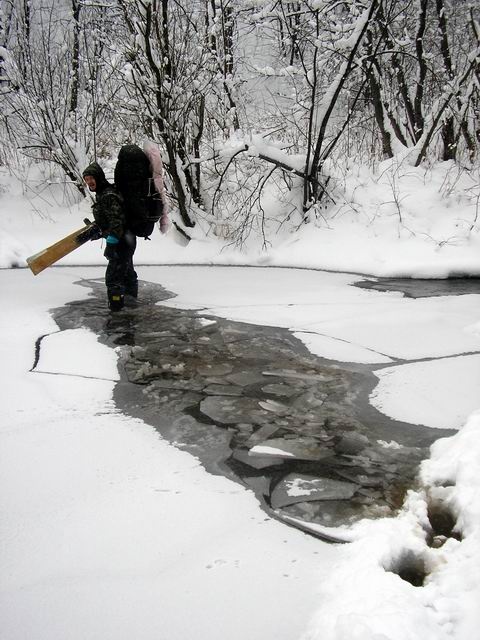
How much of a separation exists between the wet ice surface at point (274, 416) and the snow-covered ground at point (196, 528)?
3.6 inches

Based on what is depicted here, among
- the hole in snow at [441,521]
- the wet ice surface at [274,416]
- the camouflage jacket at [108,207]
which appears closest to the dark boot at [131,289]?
the camouflage jacket at [108,207]

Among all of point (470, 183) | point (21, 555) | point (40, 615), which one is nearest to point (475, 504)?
point (40, 615)

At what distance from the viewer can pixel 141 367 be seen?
3184mm

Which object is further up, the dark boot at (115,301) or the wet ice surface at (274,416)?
the dark boot at (115,301)

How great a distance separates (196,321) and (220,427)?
1.80 m

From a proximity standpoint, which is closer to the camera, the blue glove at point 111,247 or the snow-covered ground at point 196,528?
the snow-covered ground at point 196,528

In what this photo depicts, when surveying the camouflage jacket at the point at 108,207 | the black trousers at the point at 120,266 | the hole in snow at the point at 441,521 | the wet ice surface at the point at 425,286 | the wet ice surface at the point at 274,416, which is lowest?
the hole in snow at the point at 441,521

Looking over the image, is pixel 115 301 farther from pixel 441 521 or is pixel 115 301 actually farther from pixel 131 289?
pixel 441 521

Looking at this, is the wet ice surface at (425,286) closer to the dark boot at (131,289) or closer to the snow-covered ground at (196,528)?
the snow-covered ground at (196,528)

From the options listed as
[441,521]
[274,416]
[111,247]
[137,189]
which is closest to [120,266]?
[111,247]

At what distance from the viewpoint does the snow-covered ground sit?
4.37 feet

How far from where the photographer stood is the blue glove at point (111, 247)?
4280mm

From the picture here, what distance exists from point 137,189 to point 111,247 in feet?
1.70

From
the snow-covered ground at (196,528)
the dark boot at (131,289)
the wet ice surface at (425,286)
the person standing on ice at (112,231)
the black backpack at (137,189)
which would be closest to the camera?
the snow-covered ground at (196,528)
